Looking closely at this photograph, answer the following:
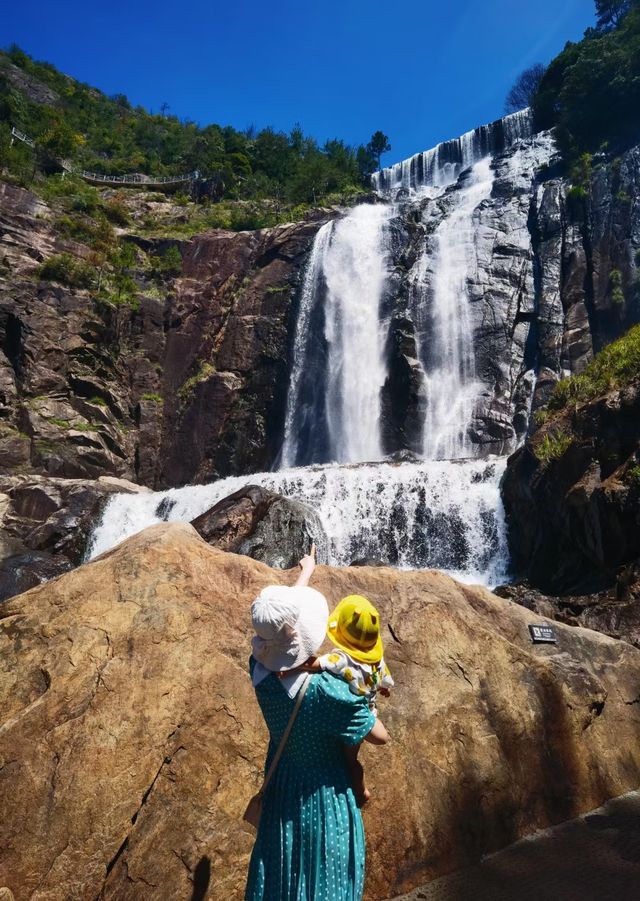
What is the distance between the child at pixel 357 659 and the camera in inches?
76.2

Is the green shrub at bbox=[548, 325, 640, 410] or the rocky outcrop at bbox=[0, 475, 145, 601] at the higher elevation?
the green shrub at bbox=[548, 325, 640, 410]

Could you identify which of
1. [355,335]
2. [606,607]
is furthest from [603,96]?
[606,607]

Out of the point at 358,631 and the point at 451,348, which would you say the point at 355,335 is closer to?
the point at 451,348

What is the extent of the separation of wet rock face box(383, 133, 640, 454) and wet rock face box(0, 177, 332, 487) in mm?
5904

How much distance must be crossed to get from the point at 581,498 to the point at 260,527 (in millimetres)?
6491

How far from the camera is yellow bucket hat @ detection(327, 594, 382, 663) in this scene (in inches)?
78.7

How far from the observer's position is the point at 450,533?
1466 cm

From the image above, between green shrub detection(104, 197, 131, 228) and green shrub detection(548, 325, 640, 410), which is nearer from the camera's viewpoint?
green shrub detection(548, 325, 640, 410)

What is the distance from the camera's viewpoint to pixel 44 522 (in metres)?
16.7

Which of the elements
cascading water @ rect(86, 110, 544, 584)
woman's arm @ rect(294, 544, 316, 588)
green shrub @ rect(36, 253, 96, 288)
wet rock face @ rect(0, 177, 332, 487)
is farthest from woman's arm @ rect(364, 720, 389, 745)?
green shrub @ rect(36, 253, 96, 288)

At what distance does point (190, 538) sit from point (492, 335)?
2277 cm

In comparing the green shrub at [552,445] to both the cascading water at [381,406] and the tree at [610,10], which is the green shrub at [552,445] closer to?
the cascading water at [381,406]

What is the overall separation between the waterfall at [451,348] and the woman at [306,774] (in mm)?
20423

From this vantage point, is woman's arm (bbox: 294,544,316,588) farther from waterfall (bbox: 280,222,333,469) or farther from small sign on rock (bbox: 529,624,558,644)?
waterfall (bbox: 280,222,333,469)
